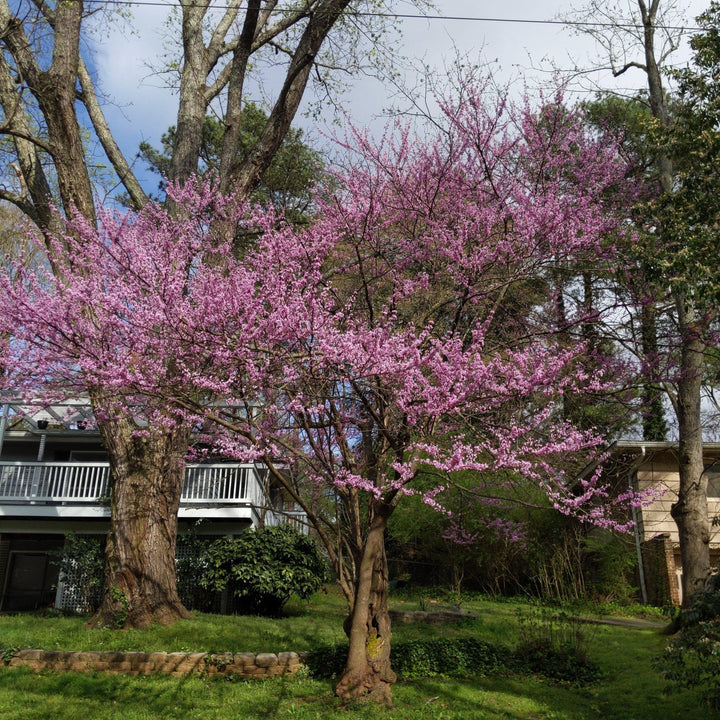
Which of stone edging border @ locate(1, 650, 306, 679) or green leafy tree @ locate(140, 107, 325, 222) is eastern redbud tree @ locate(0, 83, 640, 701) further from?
green leafy tree @ locate(140, 107, 325, 222)

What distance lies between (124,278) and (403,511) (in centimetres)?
1009

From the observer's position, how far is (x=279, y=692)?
6867 millimetres

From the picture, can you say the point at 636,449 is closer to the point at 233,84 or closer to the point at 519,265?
the point at 519,265

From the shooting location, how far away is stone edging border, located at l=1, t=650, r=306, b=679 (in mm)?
7621

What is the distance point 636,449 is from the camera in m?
13.4

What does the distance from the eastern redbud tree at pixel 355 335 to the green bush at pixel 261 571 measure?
2.26 m

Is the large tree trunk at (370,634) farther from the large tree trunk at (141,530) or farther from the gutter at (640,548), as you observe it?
the gutter at (640,548)

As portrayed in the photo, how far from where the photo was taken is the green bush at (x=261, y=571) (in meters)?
11.6

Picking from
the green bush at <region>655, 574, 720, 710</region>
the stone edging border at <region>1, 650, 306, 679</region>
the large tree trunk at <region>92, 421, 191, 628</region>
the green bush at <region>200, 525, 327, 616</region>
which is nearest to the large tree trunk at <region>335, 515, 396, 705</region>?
the stone edging border at <region>1, 650, 306, 679</region>

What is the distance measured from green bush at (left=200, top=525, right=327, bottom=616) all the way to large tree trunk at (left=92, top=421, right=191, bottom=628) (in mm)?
1988

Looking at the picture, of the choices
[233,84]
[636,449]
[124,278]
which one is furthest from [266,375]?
[636,449]

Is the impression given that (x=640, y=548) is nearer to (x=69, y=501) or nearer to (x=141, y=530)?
(x=141, y=530)

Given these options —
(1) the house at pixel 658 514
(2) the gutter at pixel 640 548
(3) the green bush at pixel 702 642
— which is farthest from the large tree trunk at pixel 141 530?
(2) the gutter at pixel 640 548

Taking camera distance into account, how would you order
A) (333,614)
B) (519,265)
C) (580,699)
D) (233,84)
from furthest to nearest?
(333,614) < (233,84) < (519,265) < (580,699)
